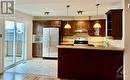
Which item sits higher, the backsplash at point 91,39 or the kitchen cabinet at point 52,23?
the kitchen cabinet at point 52,23

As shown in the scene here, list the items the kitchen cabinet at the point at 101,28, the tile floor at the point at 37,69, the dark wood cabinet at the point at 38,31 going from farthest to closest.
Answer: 1. the dark wood cabinet at the point at 38,31
2. the kitchen cabinet at the point at 101,28
3. the tile floor at the point at 37,69

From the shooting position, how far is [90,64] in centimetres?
546

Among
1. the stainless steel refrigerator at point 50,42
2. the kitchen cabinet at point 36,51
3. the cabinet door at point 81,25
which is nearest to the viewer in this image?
the stainless steel refrigerator at point 50,42

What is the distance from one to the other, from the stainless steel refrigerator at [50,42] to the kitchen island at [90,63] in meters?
4.04

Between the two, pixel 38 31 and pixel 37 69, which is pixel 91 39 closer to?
pixel 38 31

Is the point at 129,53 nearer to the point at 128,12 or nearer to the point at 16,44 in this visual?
the point at 128,12

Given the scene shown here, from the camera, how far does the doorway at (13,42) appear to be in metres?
7.34

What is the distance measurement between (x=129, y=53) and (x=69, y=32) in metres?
5.79

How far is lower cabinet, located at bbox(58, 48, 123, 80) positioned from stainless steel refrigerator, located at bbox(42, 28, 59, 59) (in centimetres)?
404

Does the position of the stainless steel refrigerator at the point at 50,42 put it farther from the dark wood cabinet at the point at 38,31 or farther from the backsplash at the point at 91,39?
the backsplash at the point at 91,39

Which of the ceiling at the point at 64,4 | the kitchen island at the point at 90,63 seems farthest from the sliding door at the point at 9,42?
the kitchen island at the point at 90,63

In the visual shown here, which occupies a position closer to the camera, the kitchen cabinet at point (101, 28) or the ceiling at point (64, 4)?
the ceiling at point (64, 4)

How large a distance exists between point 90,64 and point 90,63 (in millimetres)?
33

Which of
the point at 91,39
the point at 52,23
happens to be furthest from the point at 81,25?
the point at 52,23
